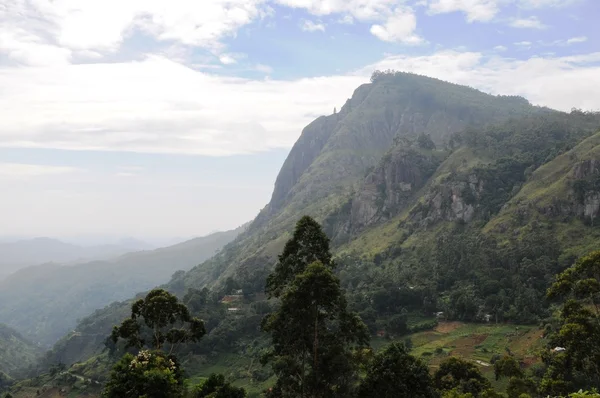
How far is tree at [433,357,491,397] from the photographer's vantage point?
3706 centimetres

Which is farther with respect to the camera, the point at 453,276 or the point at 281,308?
the point at 453,276

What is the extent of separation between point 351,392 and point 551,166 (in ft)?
419

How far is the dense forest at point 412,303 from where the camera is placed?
29.2 meters

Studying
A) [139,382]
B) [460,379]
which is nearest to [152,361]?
[139,382]

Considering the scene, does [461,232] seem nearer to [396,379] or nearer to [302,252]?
[302,252]

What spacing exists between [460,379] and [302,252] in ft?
Answer: 60.9

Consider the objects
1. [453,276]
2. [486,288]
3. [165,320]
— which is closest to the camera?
[165,320]

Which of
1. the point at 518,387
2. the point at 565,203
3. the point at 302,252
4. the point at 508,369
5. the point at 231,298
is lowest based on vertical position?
the point at 231,298

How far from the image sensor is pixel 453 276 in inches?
4151

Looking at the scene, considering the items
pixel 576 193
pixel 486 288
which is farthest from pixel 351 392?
pixel 576 193

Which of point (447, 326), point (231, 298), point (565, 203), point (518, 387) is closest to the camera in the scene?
point (518, 387)

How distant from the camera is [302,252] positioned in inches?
1261

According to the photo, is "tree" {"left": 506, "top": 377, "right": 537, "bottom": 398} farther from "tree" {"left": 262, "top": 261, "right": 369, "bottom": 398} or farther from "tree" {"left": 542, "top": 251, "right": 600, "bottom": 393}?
"tree" {"left": 262, "top": 261, "right": 369, "bottom": 398}

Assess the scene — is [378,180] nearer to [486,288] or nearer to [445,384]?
[486,288]
